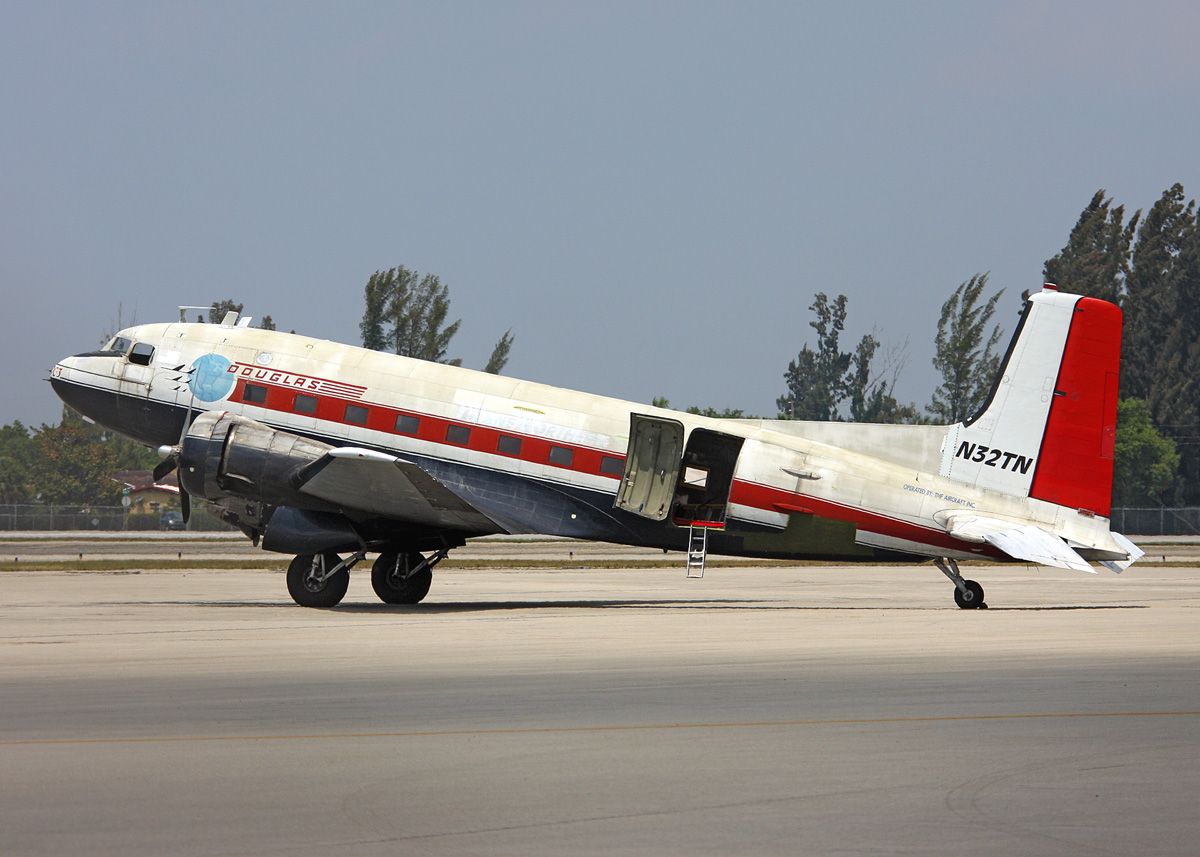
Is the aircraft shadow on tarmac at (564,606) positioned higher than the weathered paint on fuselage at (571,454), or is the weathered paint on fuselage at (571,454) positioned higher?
the weathered paint on fuselage at (571,454)

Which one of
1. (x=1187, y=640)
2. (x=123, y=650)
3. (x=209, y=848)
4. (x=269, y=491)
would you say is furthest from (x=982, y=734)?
(x=269, y=491)

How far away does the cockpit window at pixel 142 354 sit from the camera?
85.9 feet

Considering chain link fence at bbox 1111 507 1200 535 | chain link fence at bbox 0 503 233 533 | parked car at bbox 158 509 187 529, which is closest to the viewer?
chain link fence at bbox 1111 507 1200 535

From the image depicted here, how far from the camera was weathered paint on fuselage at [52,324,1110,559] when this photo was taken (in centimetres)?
2416

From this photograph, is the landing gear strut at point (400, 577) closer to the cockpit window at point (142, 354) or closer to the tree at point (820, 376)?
the cockpit window at point (142, 354)

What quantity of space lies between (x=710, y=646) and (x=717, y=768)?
8.30 meters

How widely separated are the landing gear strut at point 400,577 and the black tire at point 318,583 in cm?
136

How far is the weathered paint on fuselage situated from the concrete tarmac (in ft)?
12.2

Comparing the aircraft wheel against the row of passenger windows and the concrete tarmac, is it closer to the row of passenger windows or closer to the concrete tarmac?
the concrete tarmac

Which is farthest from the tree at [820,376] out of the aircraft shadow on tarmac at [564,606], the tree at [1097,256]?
the aircraft shadow on tarmac at [564,606]

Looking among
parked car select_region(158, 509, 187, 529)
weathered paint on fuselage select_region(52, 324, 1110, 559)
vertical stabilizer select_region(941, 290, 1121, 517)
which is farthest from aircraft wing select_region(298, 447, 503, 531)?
parked car select_region(158, 509, 187, 529)

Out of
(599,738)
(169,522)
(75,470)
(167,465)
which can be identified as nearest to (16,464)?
(75,470)

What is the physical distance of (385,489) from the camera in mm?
23234

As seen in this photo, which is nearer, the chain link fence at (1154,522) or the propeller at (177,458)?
the propeller at (177,458)
